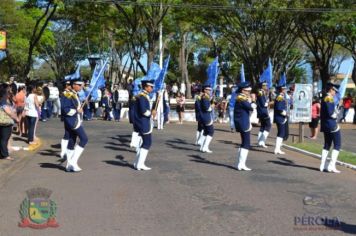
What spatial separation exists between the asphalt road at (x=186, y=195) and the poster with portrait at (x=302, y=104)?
12.9 feet

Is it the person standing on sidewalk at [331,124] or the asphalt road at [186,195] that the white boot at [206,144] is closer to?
the asphalt road at [186,195]

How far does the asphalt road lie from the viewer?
7.19m

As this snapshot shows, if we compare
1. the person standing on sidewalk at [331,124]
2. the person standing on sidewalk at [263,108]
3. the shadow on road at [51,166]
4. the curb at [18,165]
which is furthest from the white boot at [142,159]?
the person standing on sidewalk at [263,108]

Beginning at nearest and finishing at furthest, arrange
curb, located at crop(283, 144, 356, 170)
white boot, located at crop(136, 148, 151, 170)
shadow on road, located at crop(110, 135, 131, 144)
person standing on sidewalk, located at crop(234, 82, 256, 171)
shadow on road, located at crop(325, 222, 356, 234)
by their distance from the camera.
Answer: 1. shadow on road, located at crop(325, 222, 356, 234)
2. white boot, located at crop(136, 148, 151, 170)
3. person standing on sidewalk, located at crop(234, 82, 256, 171)
4. curb, located at crop(283, 144, 356, 170)
5. shadow on road, located at crop(110, 135, 131, 144)

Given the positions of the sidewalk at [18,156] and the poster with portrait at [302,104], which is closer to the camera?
the sidewalk at [18,156]

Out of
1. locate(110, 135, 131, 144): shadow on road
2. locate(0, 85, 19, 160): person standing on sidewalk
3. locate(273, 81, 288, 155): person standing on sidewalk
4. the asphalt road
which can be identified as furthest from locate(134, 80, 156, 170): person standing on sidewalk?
→ locate(110, 135, 131, 144): shadow on road

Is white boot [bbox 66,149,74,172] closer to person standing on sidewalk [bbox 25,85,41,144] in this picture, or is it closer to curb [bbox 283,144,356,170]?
person standing on sidewalk [bbox 25,85,41,144]

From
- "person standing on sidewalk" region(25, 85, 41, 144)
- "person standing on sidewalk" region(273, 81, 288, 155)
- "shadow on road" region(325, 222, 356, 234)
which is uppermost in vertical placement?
"person standing on sidewalk" region(273, 81, 288, 155)

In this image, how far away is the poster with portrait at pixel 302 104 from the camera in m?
18.5

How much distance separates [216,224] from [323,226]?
4.35 ft

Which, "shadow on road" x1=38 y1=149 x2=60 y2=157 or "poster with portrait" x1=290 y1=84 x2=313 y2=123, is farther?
"poster with portrait" x1=290 y1=84 x2=313 y2=123

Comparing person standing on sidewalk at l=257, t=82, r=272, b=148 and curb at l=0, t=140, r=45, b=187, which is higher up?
person standing on sidewalk at l=257, t=82, r=272, b=148

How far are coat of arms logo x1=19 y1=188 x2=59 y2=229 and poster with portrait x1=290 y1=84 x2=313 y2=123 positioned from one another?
1099cm

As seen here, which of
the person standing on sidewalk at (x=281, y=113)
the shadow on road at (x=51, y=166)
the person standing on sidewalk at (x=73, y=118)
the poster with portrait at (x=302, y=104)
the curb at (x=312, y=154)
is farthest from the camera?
the poster with portrait at (x=302, y=104)
